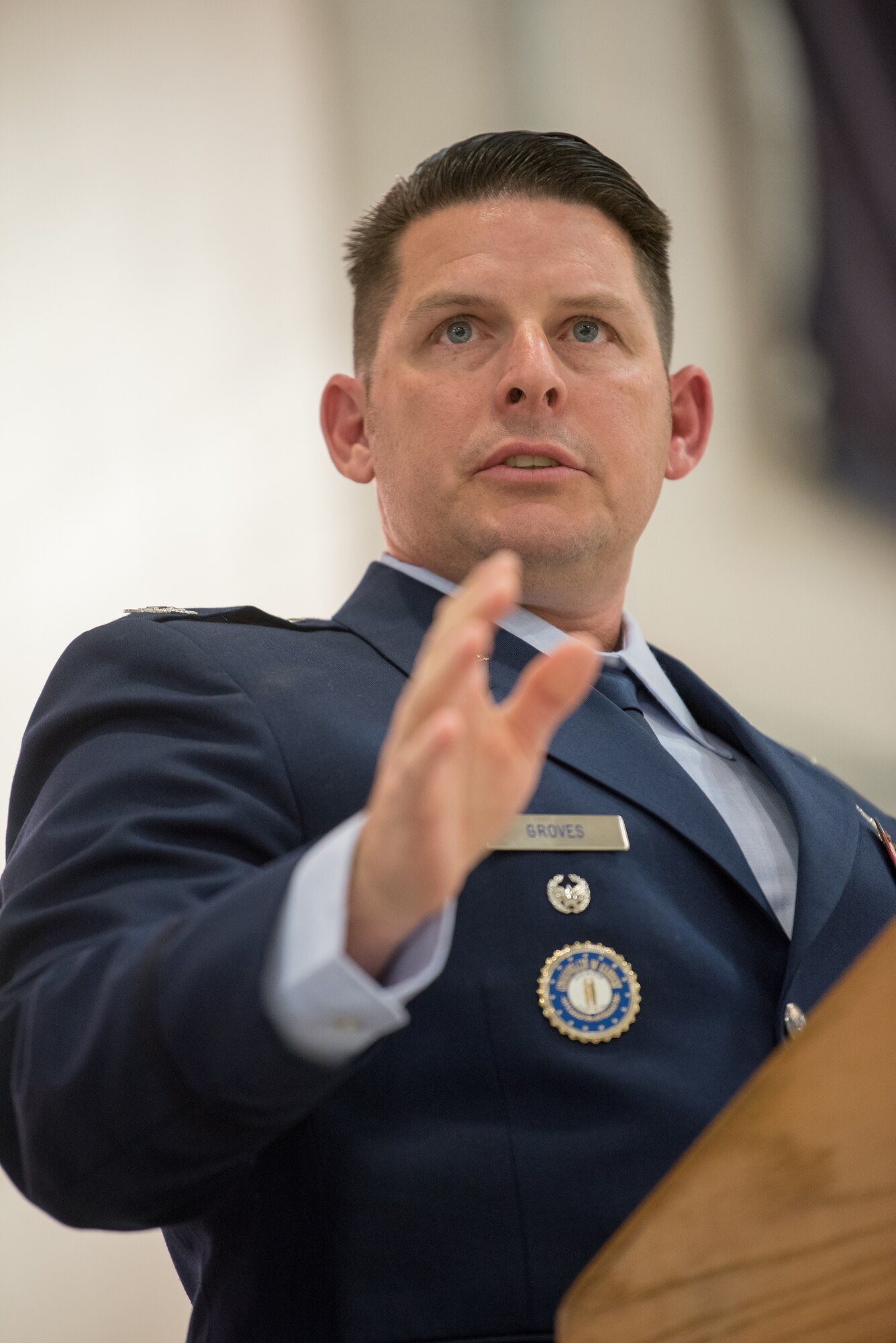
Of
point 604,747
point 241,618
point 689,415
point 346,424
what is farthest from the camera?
point 689,415

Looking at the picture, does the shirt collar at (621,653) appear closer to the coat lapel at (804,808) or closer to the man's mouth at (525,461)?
the coat lapel at (804,808)

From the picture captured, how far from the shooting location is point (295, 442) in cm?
217

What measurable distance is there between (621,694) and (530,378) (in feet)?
1.09

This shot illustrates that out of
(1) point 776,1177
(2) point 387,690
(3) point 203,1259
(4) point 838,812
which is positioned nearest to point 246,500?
(2) point 387,690

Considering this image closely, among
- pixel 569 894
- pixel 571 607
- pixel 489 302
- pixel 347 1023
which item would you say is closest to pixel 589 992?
pixel 569 894

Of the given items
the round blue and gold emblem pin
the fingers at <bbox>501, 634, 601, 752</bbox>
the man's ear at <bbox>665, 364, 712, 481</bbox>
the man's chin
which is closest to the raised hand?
the fingers at <bbox>501, 634, 601, 752</bbox>

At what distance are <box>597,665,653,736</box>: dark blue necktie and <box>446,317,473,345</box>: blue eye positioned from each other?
1.33 feet

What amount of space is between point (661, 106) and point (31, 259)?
1.13m

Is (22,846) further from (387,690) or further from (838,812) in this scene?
(838,812)

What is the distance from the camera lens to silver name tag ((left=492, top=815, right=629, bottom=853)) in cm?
109

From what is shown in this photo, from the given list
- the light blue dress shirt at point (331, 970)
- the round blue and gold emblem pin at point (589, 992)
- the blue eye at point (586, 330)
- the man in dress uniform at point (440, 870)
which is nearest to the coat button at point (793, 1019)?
the man in dress uniform at point (440, 870)

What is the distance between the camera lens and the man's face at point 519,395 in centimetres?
142

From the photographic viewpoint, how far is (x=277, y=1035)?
A: 72cm

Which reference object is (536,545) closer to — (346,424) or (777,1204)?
(346,424)
